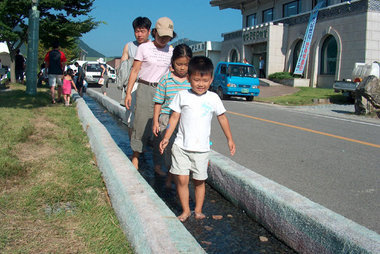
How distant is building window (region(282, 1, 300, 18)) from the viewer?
28772mm

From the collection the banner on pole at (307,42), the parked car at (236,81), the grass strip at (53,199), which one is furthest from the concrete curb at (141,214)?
the banner on pole at (307,42)

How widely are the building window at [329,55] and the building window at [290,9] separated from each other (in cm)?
586

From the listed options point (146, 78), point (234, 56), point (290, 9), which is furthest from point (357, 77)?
point (234, 56)

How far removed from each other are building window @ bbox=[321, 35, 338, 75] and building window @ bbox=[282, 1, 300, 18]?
5.86 meters

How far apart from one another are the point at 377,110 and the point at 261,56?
19.1 meters

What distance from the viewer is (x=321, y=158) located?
5.70 metres

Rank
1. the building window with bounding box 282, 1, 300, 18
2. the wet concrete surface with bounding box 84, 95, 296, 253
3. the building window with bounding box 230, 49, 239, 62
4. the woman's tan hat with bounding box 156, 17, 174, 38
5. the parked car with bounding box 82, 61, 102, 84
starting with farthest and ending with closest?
the building window with bounding box 230, 49, 239, 62, the building window with bounding box 282, 1, 300, 18, the parked car with bounding box 82, 61, 102, 84, the woman's tan hat with bounding box 156, 17, 174, 38, the wet concrete surface with bounding box 84, 95, 296, 253

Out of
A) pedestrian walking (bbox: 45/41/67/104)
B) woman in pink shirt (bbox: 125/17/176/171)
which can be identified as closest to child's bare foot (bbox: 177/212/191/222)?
woman in pink shirt (bbox: 125/17/176/171)

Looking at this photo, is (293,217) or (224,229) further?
(224,229)

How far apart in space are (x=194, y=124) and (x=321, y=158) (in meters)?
3.24

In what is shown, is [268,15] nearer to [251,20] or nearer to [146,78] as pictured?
[251,20]

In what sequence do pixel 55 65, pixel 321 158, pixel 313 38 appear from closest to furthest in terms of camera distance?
pixel 321 158 → pixel 55 65 → pixel 313 38

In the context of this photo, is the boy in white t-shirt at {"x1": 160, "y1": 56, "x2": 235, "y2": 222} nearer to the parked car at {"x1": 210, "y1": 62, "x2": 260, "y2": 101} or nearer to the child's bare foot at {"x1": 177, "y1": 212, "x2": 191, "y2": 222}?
the child's bare foot at {"x1": 177, "y1": 212, "x2": 191, "y2": 222}

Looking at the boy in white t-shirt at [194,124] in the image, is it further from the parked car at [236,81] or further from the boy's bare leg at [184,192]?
the parked car at [236,81]
